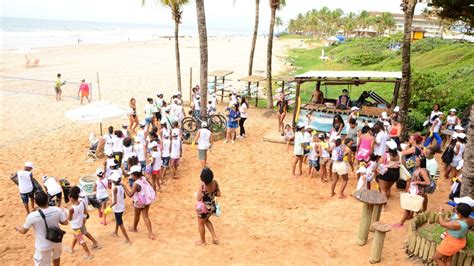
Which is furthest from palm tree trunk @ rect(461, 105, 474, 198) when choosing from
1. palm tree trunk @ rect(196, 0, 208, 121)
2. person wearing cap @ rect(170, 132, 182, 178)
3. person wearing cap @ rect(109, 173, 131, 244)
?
palm tree trunk @ rect(196, 0, 208, 121)

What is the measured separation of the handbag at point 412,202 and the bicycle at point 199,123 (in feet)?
29.5

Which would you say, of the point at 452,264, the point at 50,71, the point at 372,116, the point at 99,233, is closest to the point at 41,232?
the point at 99,233

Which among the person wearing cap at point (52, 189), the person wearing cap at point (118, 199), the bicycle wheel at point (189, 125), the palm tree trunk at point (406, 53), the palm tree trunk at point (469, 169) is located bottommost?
the bicycle wheel at point (189, 125)

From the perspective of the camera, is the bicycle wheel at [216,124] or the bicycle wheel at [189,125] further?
the bicycle wheel at [216,124]

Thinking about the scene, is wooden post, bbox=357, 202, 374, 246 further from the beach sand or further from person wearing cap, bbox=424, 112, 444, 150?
person wearing cap, bbox=424, 112, 444, 150

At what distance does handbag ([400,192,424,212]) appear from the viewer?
7.59m

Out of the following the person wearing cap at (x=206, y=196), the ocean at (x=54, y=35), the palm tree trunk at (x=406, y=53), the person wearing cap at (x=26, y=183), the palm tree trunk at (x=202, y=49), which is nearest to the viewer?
the person wearing cap at (x=206, y=196)

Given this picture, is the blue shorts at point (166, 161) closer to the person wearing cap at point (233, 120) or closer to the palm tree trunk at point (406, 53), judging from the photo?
the person wearing cap at point (233, 120)

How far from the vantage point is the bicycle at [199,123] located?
50.7 feet

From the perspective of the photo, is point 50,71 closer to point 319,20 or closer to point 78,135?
point 78,135

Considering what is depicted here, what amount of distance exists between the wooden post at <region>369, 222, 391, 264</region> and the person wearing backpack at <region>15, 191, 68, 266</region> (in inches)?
205

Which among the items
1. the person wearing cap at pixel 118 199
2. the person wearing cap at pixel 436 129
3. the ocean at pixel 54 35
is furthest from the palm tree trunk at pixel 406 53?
the ocean at pixel 54 35

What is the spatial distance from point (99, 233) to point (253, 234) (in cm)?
326

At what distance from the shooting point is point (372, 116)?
14305 millimetres
